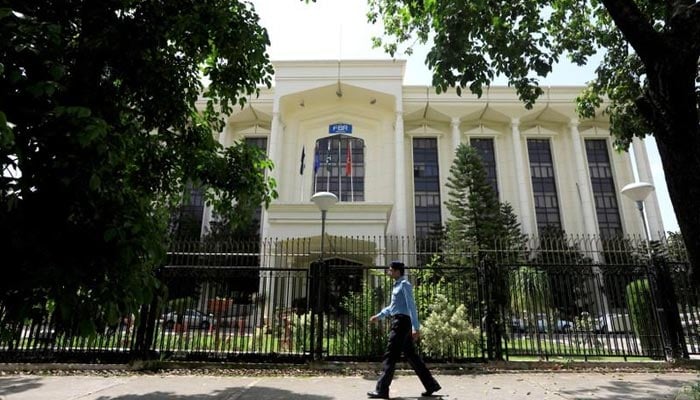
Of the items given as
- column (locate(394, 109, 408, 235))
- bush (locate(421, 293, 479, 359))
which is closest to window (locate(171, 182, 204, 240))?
column (locate(394, 109, 408, 235))

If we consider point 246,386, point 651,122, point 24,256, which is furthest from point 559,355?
point 24,256

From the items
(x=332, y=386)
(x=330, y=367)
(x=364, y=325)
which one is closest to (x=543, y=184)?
(x=364, y=325)

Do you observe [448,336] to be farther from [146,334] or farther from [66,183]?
[66,183]

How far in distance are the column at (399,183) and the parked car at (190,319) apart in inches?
894

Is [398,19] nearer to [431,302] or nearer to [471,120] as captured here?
[431,302]

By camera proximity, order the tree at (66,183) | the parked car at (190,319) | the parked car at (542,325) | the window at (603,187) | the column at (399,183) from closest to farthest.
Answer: the tree at (66,183) → the parked car at (190,319) → the parked car at (542,325) → the column at (399,183) → the window at (603,187)

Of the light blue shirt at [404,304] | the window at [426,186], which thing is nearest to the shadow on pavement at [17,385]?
the light blue shirt at [404,304]

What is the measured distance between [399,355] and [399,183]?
25.7 metres

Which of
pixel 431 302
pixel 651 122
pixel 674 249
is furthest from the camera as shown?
pixel 674 249

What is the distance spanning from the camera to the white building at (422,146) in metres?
31.2

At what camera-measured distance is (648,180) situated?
113 ft

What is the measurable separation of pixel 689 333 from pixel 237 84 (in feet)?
31.6

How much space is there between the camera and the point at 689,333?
317 inches

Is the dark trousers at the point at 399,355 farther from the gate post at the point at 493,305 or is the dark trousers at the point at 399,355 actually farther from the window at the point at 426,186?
the window at the point at 426,186
